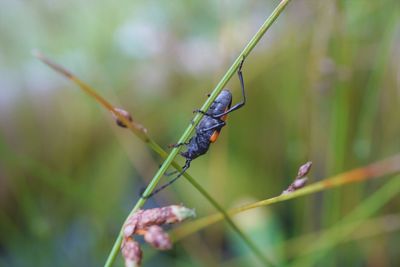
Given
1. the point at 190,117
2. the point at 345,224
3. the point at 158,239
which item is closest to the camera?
the point at 158,239

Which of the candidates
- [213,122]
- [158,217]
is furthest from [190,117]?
[158,217]

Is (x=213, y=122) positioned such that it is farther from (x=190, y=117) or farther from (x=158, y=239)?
(x=190, y=117)

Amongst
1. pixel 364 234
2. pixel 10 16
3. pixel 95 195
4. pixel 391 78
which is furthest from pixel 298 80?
pixel 10 16

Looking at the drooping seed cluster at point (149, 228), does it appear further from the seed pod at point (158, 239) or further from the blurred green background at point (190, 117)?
the blurred green background at point (190, 117)

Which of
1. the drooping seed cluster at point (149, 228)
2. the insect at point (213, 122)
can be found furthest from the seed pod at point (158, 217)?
the insect at point (213, 122)

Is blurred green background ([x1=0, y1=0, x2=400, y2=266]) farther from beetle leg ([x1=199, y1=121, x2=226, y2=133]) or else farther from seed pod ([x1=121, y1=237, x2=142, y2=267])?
seed pod ([x1=121, y1=237, x2=142, y2=267])

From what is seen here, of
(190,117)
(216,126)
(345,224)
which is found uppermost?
(216,126)

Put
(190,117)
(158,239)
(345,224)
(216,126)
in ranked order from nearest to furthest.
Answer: (158,239)
(216,126)
(345,224)
(190,117)

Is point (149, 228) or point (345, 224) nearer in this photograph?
point (149, 228)

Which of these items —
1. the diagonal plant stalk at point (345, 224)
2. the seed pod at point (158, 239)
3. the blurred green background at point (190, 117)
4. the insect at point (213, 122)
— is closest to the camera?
the seed pod at point (158, 239)
